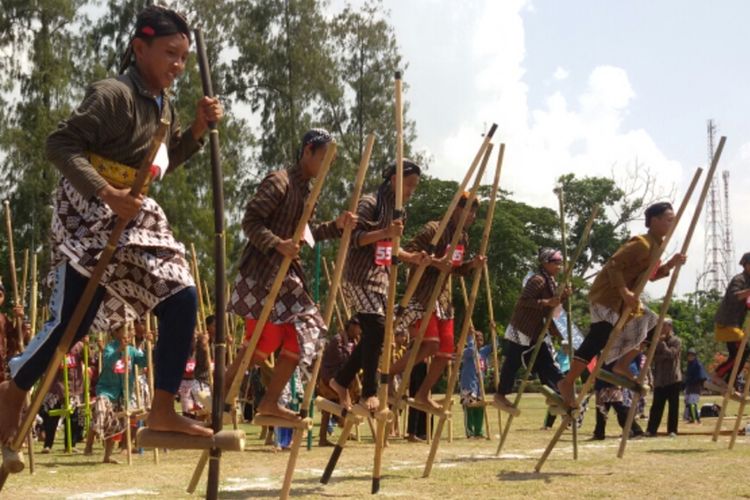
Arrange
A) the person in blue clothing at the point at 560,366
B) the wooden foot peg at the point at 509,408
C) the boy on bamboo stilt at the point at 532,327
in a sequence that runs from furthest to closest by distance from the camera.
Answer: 1. the person in blue clothing at the point at 560,366
2. the boy on bamboo stilt at the point at 532,327
3. the wooden foot peg at the point at 509,408

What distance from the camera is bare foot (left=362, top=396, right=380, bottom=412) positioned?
8.71 metres

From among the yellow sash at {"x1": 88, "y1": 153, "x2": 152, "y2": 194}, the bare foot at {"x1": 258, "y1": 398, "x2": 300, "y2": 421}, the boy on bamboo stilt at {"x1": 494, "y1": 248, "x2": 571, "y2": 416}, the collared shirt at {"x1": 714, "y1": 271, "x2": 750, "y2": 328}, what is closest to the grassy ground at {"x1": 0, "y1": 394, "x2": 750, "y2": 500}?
the bare foot at {"x1": 258, "y1": 398, "x2": 300, "y2": 421}

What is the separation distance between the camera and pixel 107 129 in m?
5.34

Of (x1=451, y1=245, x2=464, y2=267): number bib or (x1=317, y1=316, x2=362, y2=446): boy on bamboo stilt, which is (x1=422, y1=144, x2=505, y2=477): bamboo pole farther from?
(x1=317, y1=316, x2=362, y2=446): boy on bamboo stilt

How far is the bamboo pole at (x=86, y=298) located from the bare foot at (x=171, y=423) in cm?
54

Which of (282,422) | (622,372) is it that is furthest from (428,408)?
(282,422)

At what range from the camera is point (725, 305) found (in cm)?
1368

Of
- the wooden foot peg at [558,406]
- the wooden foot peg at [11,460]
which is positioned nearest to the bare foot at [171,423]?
the wooden foot peg at [11,460]

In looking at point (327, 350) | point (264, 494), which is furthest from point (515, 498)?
point (327, 350)

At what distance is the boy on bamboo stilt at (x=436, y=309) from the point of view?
415 inches

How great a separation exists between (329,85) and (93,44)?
860 centimetres

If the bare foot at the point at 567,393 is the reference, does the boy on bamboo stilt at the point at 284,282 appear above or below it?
above

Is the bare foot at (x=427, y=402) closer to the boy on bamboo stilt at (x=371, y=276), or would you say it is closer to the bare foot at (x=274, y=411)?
the boy on bamboo stilt at (x=371, y=276)

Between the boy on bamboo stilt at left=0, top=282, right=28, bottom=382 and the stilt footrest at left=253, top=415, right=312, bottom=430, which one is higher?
the boy on bamboo stilt at left=0, top=282, right=28, bottom=382
